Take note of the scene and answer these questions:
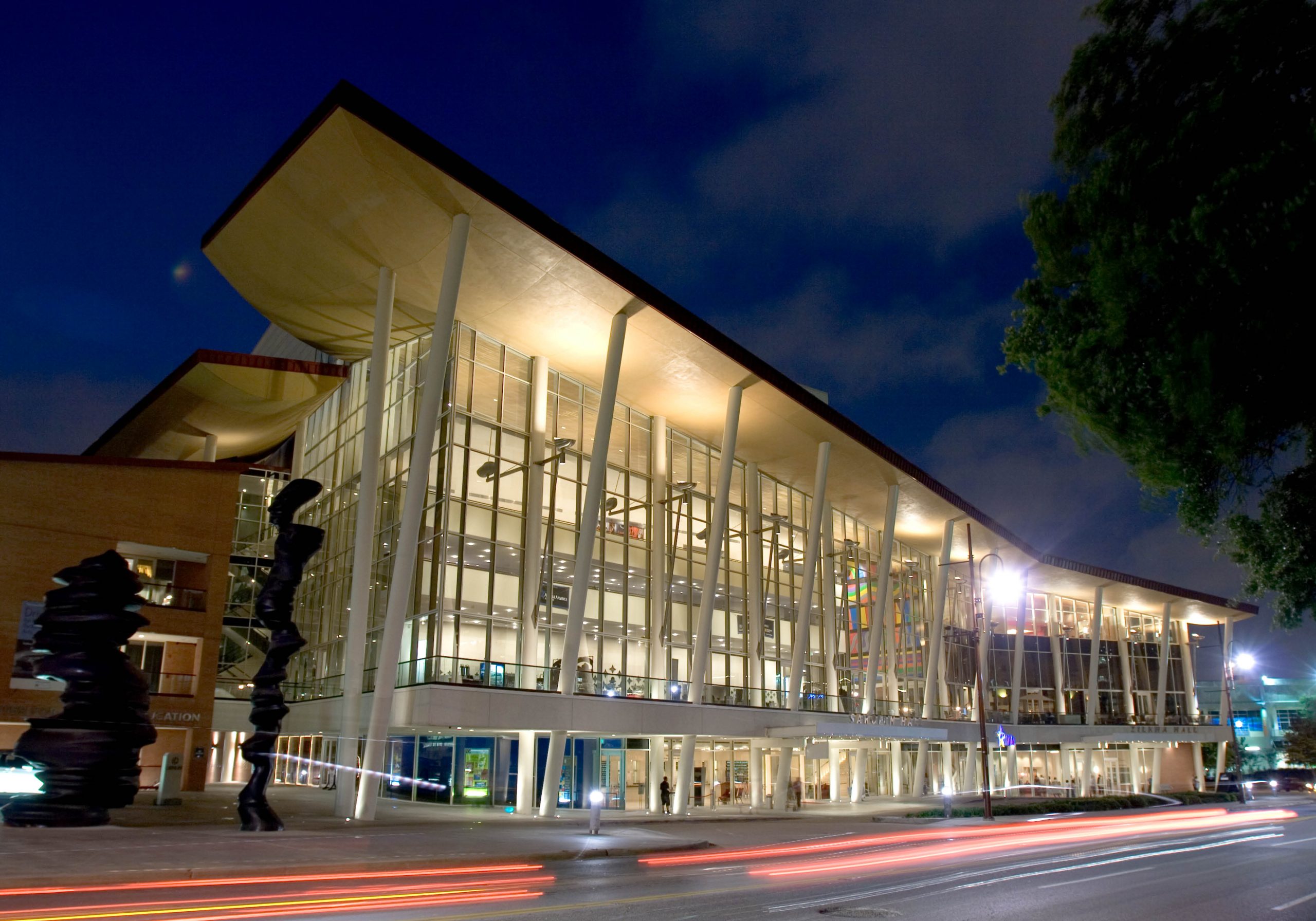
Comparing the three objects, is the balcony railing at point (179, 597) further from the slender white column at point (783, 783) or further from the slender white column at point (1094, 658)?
the slender white column at point (1094, 658)

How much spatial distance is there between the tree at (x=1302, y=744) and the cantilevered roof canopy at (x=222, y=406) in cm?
8506

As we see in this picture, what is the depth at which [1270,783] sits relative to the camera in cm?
7081

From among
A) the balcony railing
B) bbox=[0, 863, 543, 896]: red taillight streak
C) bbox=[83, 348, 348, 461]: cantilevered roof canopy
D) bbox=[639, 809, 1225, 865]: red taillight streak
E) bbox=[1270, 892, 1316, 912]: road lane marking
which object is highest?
bbox=[83, 348, 348, 461]: cantilevered roof canopy

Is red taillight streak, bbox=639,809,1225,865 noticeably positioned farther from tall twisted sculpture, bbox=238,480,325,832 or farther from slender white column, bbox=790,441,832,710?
slender white column, bbox=790,441,832,710

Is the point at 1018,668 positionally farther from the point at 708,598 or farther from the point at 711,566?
the point at 711,566

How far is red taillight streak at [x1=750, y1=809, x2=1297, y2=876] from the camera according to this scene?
60.1 feet

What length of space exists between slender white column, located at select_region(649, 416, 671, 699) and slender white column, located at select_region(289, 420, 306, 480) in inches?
732

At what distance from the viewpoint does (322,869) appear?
15258 millimetres

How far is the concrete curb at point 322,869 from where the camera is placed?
42.1ft

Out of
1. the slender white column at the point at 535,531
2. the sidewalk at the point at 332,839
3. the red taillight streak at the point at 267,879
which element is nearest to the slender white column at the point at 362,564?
the sidewalk at the point at 332,839

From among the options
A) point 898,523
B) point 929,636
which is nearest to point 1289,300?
point 898,523

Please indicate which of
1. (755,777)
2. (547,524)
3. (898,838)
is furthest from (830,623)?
(898,838)

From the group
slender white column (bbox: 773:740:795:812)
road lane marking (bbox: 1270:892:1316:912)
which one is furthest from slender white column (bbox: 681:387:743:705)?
road lane marking (bbox: 1270:892:1316:912)

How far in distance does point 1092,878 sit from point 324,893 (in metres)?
11.9
